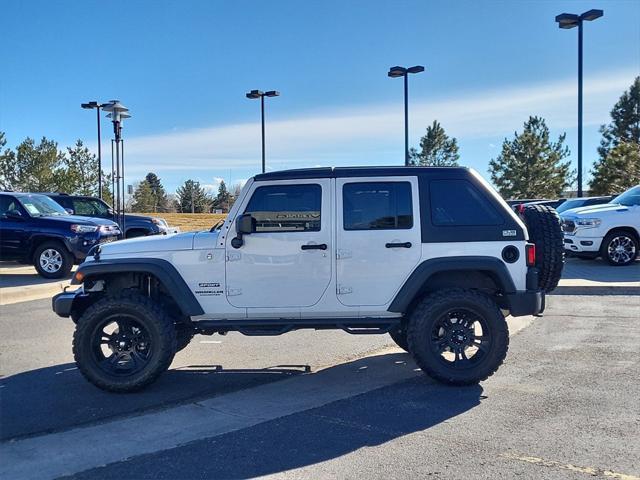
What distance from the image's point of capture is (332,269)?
211 inches

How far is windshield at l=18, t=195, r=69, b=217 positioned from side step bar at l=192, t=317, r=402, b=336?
353 inches

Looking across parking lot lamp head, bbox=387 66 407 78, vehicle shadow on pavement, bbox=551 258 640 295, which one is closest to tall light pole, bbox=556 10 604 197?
parking lot lamp head, bbox=387 66 407 78

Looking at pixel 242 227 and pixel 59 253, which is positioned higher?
pixel 242 227

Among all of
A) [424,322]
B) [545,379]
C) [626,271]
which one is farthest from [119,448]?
[626,271]

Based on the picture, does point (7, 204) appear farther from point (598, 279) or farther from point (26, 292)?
point (598, 279)

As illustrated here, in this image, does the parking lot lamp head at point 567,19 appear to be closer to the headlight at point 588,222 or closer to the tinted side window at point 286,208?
the headlight at point 588,222

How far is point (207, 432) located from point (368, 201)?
2.44 metres

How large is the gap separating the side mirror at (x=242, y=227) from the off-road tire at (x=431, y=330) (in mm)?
1683

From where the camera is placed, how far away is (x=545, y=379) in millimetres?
5539

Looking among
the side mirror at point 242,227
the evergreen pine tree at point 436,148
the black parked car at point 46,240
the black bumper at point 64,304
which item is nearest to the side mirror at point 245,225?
the side mirror at point 242,227

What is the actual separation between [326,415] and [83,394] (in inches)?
89.5

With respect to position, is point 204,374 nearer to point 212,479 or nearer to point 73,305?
point 73,305

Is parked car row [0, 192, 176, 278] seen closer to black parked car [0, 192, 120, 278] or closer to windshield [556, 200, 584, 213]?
black parked car [0, 192, 120, 278]

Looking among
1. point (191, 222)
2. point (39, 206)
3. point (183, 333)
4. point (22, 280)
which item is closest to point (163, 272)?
point (183, 333)
